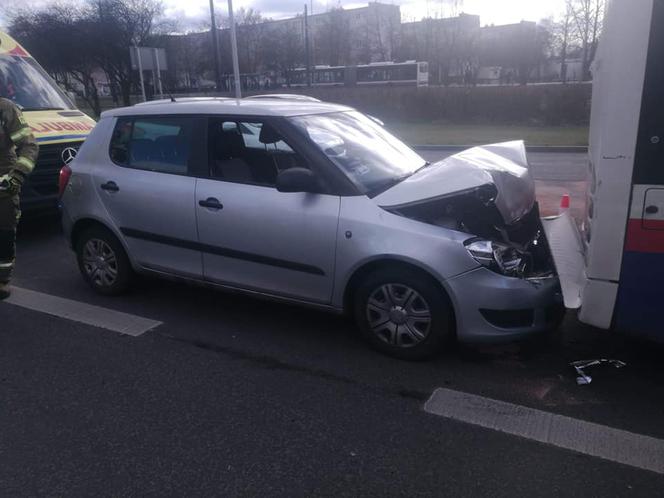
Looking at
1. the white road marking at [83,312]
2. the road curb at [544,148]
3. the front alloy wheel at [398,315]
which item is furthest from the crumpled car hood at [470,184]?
the road curb at [544,148]

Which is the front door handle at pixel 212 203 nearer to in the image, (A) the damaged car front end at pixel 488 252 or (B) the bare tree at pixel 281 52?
(A) the damaged car front end at pixel 488 252

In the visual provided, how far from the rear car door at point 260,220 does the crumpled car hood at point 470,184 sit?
481 mm

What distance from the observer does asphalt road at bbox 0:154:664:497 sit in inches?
112

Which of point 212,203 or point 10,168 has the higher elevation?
point 10,168

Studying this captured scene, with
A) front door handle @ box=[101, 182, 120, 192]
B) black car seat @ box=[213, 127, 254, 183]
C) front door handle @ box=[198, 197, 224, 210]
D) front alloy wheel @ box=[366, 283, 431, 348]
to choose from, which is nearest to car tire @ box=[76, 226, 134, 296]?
front door handle @ box=[101, 182, 120, 192]

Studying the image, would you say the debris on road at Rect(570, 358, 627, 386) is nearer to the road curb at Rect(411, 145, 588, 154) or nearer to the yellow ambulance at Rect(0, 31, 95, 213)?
the yellow ambulance at Rect(0, 31, 95, 213)

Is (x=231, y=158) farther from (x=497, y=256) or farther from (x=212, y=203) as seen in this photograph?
(x=497, y=256)

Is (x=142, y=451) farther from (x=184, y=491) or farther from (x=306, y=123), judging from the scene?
(x=306, y=123)

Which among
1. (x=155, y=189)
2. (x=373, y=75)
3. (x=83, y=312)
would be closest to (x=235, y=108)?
(x=155, y=189)

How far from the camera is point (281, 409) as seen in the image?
3504 millimetres

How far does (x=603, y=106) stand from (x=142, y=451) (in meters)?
3.24

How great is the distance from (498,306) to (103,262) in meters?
3.44

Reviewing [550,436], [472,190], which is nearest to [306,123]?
[472,190]

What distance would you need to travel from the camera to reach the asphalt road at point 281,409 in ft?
9.37
